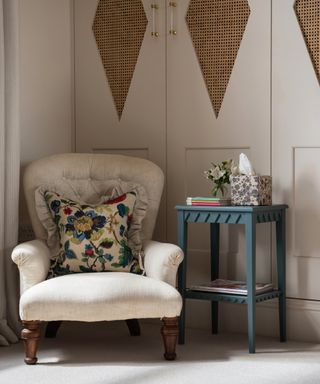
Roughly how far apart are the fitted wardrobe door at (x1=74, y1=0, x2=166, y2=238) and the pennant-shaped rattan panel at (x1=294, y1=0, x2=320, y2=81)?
2.59 ft

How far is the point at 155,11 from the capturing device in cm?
421

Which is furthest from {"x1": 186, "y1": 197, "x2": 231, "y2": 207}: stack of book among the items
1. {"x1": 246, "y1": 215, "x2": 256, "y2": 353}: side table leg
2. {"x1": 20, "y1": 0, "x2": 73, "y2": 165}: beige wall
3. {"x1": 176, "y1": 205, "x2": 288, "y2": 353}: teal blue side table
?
{"x1": 20, "y1": 0, "x2": 73, "y2": 165}: beige wall

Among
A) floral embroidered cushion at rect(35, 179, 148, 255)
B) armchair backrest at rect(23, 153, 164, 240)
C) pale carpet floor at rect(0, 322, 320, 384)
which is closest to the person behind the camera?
pale carpet floor at rect(0, 322, 320, 384)

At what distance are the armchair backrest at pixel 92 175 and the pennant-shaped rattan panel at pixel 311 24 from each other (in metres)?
0.95

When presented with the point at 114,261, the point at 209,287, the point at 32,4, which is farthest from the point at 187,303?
the point at 32,4

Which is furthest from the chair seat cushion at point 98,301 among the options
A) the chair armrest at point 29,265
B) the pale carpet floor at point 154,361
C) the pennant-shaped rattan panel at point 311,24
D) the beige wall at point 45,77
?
the pennant-shaped rattan panel at point 311,24

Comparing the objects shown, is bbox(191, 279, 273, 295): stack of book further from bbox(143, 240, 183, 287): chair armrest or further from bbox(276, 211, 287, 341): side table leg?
bbox(143, 240, 183, 287): chair armrest

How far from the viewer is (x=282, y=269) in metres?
3.77

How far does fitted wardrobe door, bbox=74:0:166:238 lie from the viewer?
13.9 ft

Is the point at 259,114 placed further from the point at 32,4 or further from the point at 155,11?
the point at 32,4

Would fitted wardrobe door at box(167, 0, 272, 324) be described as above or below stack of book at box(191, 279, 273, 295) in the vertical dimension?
above

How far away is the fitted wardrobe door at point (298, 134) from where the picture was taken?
12.4 ft

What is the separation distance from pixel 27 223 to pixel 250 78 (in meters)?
1.40

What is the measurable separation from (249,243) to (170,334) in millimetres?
562
